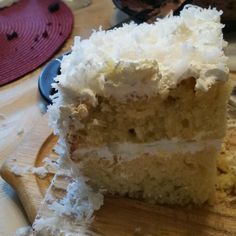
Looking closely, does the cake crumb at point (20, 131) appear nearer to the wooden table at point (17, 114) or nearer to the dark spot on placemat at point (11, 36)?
the wooden table at point (17, 114)

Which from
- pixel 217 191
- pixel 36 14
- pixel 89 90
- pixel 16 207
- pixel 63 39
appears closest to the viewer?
pixel 89 90

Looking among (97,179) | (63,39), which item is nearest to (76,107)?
(97,179)

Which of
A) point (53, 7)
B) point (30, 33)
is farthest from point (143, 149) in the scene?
point (53, 7)

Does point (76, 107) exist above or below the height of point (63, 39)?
above

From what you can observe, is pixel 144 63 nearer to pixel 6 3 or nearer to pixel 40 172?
pixel 40 172

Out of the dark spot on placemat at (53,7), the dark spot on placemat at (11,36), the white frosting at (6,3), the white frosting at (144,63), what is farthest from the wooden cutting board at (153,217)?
the white frosting at (6,3)

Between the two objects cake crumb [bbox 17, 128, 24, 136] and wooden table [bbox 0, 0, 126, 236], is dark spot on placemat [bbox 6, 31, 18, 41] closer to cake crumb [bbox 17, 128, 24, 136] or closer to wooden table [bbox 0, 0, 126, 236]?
wooden table [bbox 0, 0, 126, 236]

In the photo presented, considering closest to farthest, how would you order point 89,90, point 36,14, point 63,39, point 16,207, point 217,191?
point 89,90 → point 217,191 → point 16,207 → point 63,39 → point 36,14

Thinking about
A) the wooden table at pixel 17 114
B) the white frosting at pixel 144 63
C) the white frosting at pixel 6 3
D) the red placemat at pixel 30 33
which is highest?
Result: the white frosting at pixel 144 63

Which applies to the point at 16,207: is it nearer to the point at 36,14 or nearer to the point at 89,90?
the point at 89,90
